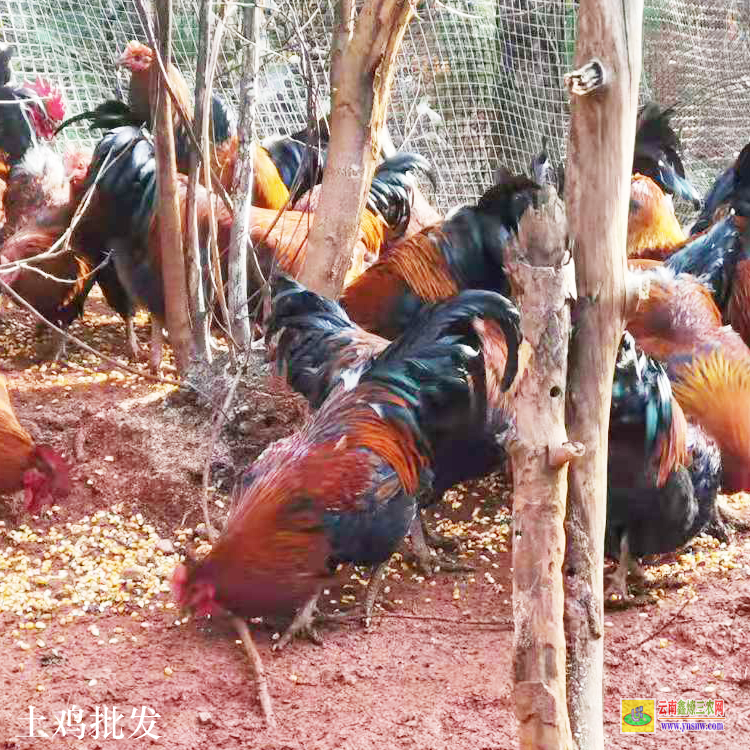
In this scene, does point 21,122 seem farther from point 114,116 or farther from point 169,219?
point 169,219

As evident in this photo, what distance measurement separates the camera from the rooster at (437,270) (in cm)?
502

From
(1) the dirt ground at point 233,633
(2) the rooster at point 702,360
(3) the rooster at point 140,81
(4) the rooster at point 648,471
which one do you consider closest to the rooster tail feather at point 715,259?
(2) the rooster at point 702,360

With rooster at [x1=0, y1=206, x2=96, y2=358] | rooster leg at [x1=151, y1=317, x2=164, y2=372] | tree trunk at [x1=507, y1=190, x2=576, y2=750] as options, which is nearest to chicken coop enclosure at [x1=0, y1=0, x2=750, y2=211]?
rooster at [x1=0, y1=206, x2=96, y2=358]

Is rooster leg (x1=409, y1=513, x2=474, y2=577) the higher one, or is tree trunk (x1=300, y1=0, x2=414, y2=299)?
→ tree trunk (x1=300, y1=0, x2=414, y2=299)

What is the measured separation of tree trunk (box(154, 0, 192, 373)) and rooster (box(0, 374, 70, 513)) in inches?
31.7

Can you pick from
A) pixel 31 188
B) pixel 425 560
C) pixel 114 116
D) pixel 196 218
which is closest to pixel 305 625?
pixel 425 560

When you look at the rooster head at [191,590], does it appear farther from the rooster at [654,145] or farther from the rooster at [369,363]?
the rooster at [654,145]

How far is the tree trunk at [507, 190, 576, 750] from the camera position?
2.20 meters

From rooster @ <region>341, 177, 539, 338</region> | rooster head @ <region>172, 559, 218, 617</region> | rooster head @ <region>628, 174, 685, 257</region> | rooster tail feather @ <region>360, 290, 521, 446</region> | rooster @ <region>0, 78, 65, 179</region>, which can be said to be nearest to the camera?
rooster head @ <region>172, 559, 218, 617</region>

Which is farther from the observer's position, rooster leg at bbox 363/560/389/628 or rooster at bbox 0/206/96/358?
rooster at bbox 0/206/96/358

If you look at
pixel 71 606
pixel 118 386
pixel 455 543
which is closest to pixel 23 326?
pixel 118 386

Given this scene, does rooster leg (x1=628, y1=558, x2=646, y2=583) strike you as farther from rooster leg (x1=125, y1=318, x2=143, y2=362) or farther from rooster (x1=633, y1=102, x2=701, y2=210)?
rooster (x1=633, y1=102, x2=701, y2=210)

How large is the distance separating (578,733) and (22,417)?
3.25 meters

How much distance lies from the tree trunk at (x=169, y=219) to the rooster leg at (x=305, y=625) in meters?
1.53
